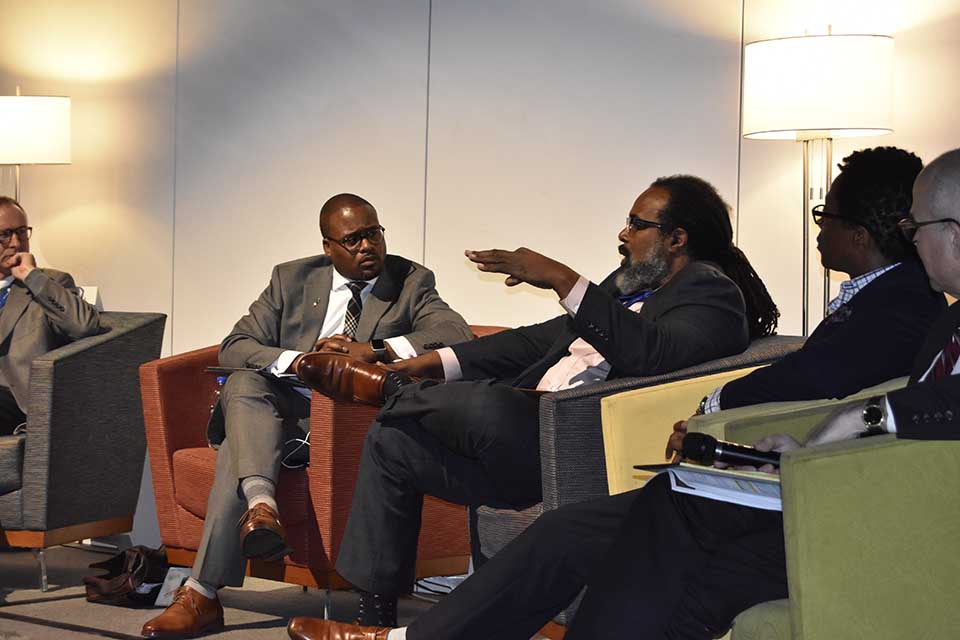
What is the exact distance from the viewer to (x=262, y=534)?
11.7 ft

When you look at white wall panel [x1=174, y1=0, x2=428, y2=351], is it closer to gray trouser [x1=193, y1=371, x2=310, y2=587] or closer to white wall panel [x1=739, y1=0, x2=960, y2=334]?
gray trouser [x1=193, y1=371, x2=310, y2=587]

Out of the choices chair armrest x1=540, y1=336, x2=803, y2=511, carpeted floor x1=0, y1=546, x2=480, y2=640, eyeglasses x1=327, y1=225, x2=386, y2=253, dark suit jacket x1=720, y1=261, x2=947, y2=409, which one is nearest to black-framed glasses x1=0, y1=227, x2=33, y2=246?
carpeted floor x1=0, y1=546, x2=480, y2=640

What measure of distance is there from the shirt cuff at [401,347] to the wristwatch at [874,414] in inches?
74.3

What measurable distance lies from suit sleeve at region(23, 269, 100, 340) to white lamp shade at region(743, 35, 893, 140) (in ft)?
8.14

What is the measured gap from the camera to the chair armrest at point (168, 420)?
4195mm

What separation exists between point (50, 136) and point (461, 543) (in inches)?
97.6

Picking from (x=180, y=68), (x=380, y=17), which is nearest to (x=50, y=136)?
(x=180, y=68)

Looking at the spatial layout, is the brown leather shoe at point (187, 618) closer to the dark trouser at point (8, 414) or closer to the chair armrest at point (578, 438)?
the dark trouser at point (8, 414)

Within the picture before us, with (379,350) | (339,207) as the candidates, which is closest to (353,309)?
(339,207)

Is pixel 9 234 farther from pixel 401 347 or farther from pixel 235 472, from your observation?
pixel 401 347

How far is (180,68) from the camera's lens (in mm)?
5414

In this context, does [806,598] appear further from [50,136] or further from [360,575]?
[50,136]

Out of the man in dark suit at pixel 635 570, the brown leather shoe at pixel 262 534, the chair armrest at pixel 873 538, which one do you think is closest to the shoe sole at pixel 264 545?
the brown leather shoe at pixel 262 534

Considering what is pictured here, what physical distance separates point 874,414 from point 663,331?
3.22 ft
